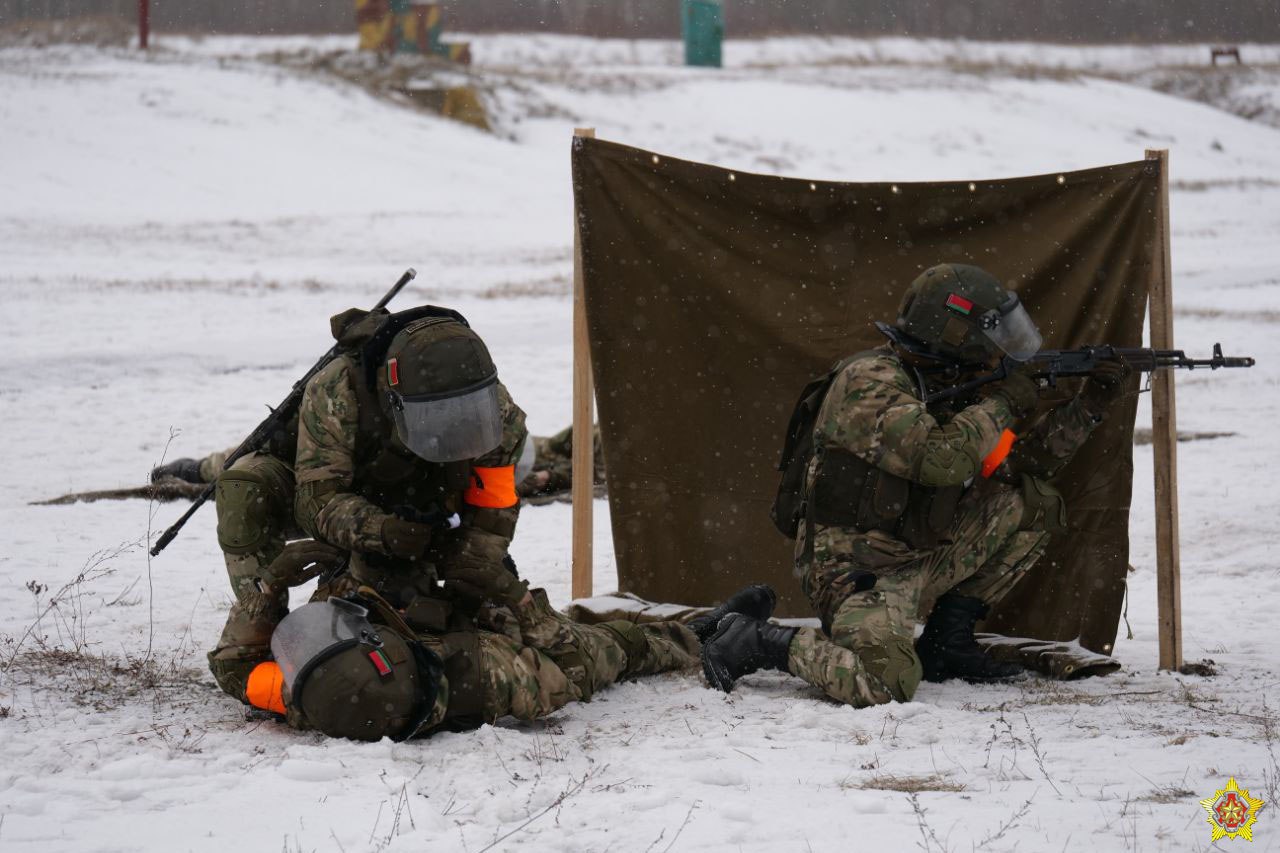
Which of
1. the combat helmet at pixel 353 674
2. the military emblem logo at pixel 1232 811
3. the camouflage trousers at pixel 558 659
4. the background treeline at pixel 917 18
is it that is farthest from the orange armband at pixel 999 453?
the background treeline at pixel 917 18

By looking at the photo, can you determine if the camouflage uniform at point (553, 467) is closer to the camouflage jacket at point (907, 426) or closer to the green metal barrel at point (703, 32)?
the camouflage jacket at point (907, 426)

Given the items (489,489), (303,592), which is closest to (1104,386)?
(489,489)

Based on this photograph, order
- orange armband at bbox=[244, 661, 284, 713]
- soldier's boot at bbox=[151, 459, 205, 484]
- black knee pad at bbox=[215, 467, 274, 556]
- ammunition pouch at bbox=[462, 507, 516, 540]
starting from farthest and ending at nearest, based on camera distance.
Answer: soldier's boot at bbox=[151, 459, 205, 484] → black knee pad at bbox=[215, 467, 274, 556] → ammunition pouch at bbox=[462, 507, 516, 540] → orange armband at bbox=[244, 661, 284, 713]

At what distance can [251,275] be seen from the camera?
703 inches

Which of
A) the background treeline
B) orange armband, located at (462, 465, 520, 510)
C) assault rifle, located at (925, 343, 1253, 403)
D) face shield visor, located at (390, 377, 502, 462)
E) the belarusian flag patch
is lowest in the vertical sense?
the belarusian flag patch

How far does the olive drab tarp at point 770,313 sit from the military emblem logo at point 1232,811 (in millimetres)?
2087

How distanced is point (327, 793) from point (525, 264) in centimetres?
1663

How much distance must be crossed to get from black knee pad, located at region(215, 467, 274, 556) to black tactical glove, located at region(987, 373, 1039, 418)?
273cm

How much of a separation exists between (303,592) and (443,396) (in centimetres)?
246

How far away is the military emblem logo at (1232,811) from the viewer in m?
3.40

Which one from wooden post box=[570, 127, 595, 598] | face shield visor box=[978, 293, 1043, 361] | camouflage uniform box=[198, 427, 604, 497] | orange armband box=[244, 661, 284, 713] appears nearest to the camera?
orange armband box=[244, 661, 284, 713]

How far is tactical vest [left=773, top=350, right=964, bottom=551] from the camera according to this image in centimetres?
507

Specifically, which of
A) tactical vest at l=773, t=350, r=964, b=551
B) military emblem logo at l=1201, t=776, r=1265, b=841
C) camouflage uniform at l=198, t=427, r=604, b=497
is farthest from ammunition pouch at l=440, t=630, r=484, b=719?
camouflage uniform at l=198, t=427, r=604, b=497

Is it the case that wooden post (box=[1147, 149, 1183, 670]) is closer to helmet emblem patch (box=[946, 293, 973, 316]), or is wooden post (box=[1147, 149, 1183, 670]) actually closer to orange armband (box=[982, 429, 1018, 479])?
orange armband (box=[982, 429, 1018, 479])
